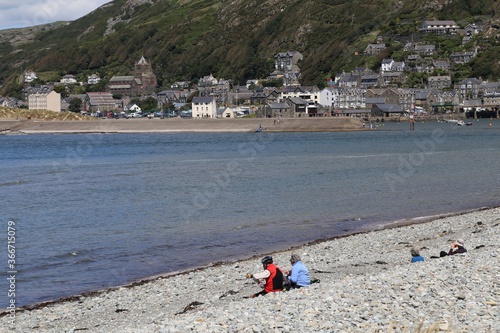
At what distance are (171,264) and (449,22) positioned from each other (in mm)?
169359

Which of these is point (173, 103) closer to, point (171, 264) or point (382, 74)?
point (382, 74)

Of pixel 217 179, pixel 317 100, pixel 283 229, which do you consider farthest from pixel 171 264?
pixel 317 100

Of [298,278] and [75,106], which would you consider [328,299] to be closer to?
[298,278]

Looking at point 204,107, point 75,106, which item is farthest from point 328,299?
point 75,106

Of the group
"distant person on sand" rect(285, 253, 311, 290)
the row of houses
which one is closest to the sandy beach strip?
the row of houses

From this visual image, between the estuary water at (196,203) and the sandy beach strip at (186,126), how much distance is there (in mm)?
45182

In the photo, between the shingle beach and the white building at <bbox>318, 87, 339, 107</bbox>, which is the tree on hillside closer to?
the white building at <bbox>318, 87, 339, 107</bbox>

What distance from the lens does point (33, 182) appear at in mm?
43438

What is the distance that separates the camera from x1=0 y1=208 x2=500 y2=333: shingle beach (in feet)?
34.9

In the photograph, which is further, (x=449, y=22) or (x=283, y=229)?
(x=449, y=22)

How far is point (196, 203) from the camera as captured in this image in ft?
108

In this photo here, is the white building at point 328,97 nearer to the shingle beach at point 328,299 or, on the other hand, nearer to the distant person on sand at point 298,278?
the shingle beach at point 328,299

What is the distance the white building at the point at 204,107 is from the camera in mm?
140000

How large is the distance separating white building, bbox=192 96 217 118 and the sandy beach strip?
19.8m
